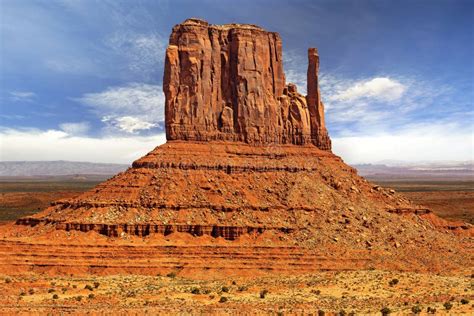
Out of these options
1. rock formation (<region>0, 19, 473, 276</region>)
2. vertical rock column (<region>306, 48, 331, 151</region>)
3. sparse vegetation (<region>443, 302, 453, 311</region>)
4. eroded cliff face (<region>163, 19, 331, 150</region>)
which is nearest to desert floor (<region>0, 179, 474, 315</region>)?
sparse vegetation (<region>443, 302, 453, 311</region>)

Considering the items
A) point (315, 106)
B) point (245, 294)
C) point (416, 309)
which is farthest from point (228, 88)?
point (416, 309)

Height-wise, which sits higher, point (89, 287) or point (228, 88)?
point (228, 88)

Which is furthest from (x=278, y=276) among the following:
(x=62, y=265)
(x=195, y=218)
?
(x=62, y=265)

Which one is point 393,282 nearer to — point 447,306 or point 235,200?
point 447,306

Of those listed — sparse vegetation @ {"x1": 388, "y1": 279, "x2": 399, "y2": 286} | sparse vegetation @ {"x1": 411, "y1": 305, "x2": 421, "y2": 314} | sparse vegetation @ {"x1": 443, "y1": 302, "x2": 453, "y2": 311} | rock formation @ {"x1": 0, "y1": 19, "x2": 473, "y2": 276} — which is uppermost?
rock formation @ {"x1": 0, "y1": 19, "x2": 473, "y2": 276}

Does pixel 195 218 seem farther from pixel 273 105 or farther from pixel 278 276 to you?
pixel 273 105

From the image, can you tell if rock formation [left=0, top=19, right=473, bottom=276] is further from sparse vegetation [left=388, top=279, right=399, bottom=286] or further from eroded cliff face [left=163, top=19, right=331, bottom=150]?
sparse vegetation [left=388, top=279, right=399, bottom=286]
